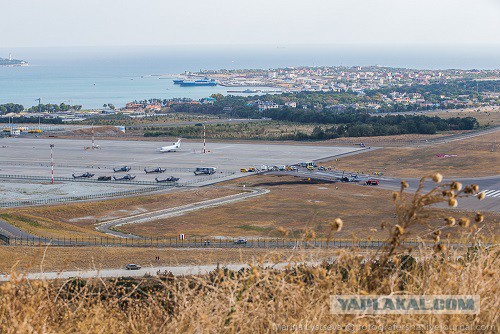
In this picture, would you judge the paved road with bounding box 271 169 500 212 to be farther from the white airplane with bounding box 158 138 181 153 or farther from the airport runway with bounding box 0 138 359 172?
the white airplane with bounding box 158 138 181 153

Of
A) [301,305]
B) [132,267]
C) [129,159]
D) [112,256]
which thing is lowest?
[129,159]

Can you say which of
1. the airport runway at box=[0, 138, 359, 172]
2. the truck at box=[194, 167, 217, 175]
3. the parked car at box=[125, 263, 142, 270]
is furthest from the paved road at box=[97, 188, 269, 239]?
the airport runway at box=[0, 138, 359, 172]

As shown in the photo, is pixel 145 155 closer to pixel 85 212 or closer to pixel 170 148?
pixel 170 148

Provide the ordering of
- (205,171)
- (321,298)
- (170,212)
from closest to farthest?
(321,298) → (170,212) → (205,171)

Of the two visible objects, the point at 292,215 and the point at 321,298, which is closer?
the point at 321,298

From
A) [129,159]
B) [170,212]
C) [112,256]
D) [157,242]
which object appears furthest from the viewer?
[129,159]

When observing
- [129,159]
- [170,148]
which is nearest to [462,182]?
[129,159]

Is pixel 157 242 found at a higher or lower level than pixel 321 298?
lower
